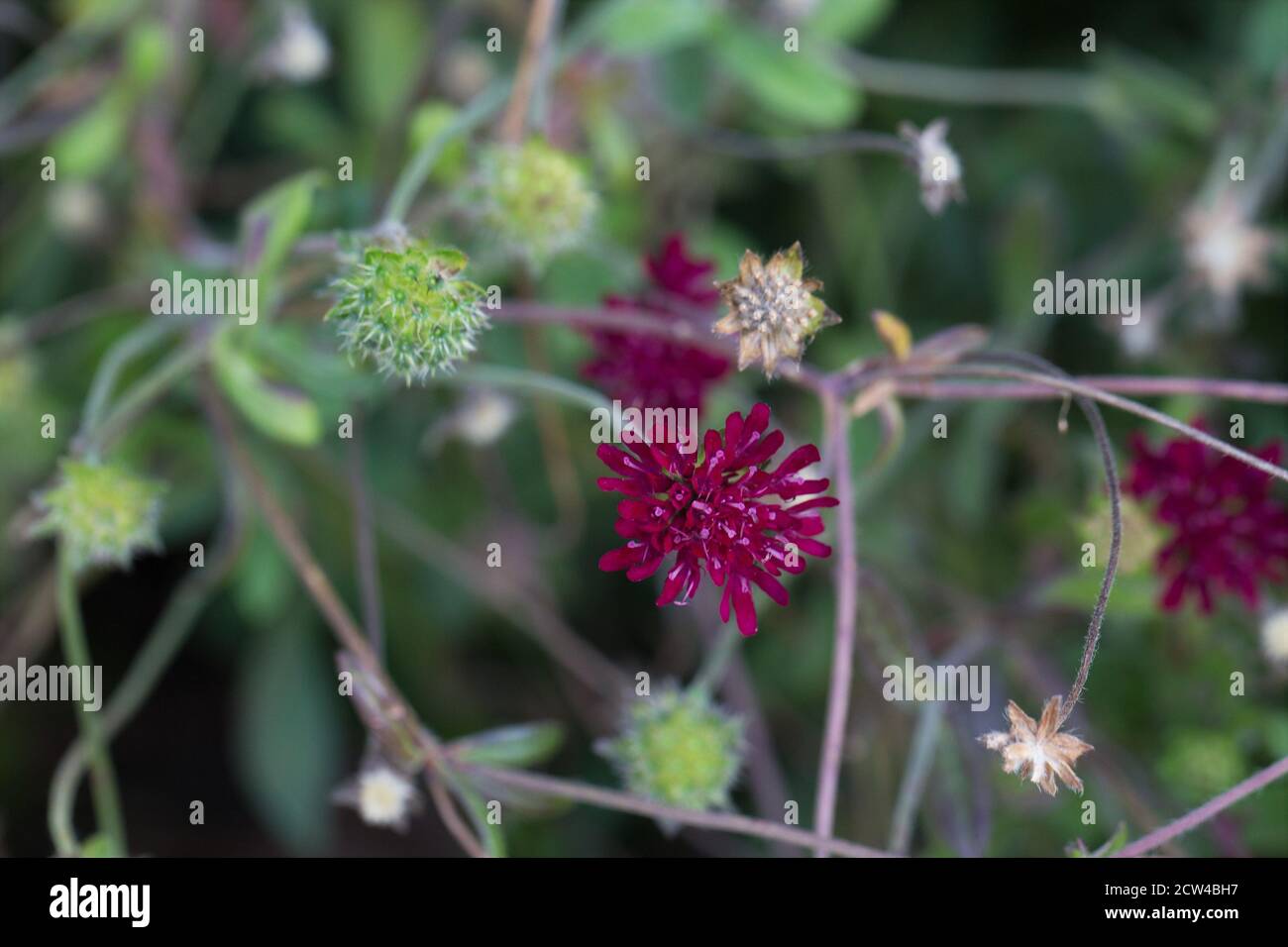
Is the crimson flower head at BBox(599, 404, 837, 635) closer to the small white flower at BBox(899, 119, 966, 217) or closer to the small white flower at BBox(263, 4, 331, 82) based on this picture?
the small white flower at BBox(899, 119, 966, 217)

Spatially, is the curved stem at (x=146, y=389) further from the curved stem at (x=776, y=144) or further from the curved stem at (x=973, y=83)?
the curved stem at (x=973, y=83)

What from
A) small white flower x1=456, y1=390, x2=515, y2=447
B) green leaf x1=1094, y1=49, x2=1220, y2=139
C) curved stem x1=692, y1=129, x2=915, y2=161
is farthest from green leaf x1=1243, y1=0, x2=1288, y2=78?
small white flower x1=456, y1=390, x2=515, y2=447

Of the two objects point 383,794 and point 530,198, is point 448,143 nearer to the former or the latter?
point 530,198

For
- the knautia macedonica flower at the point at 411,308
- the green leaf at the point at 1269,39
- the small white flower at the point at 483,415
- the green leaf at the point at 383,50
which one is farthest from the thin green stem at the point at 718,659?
the green leaf at the point at 1269,39

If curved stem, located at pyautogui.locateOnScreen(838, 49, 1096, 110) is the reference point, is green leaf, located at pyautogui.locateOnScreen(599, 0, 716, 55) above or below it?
below

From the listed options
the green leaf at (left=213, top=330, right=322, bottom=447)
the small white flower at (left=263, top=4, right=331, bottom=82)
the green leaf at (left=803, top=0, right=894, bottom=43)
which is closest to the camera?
the green leaf at (left=213, top=330, right=322, bottom=447)
